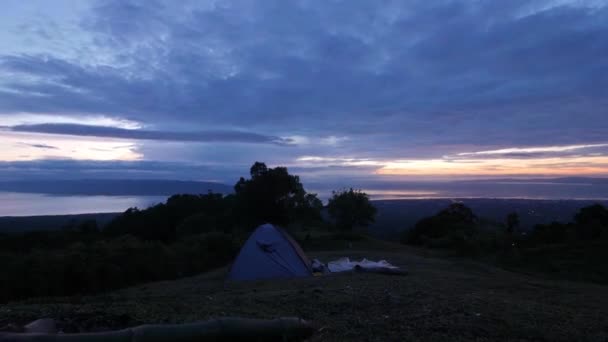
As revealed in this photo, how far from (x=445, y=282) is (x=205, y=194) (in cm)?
3788

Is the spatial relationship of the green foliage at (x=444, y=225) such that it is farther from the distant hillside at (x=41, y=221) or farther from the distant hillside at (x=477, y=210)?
the distant hillside at (x=41, y=221)

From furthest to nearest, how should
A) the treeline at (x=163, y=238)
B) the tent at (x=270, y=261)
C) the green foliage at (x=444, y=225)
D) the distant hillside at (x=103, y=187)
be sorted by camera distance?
1. the distant hillside at (x=103, y=187)
2. the green foliage at (x=444, y=225)
3. the tent at (x=270, y=261)
4. the treeline at (x=163, y=238)

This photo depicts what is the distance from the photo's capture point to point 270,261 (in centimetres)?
1498

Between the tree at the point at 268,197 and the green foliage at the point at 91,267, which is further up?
the tree at the point at 268,197

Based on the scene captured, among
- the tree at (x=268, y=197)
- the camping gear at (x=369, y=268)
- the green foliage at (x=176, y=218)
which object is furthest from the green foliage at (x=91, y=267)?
the green foliage at (x=176, y=218)

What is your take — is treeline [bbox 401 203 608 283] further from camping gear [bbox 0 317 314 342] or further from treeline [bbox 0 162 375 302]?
camping gear [bbox 0 317 314 342]

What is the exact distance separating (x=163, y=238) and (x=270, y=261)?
2554cm

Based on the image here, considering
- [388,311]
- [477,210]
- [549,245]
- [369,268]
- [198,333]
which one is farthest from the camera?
[477,210]

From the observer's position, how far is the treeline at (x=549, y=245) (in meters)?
18.1

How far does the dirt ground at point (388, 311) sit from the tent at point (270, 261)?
8.70 feet

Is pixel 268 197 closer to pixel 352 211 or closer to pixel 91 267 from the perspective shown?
pixel 352 211

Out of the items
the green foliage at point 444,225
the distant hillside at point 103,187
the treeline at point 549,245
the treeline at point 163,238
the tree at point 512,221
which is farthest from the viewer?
the distant hillside at point 103,187

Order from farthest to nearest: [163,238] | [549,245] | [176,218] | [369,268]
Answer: [176,218], [163,238], [549,245], [369,268]

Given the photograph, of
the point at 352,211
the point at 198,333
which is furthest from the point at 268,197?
the point at 198,333
